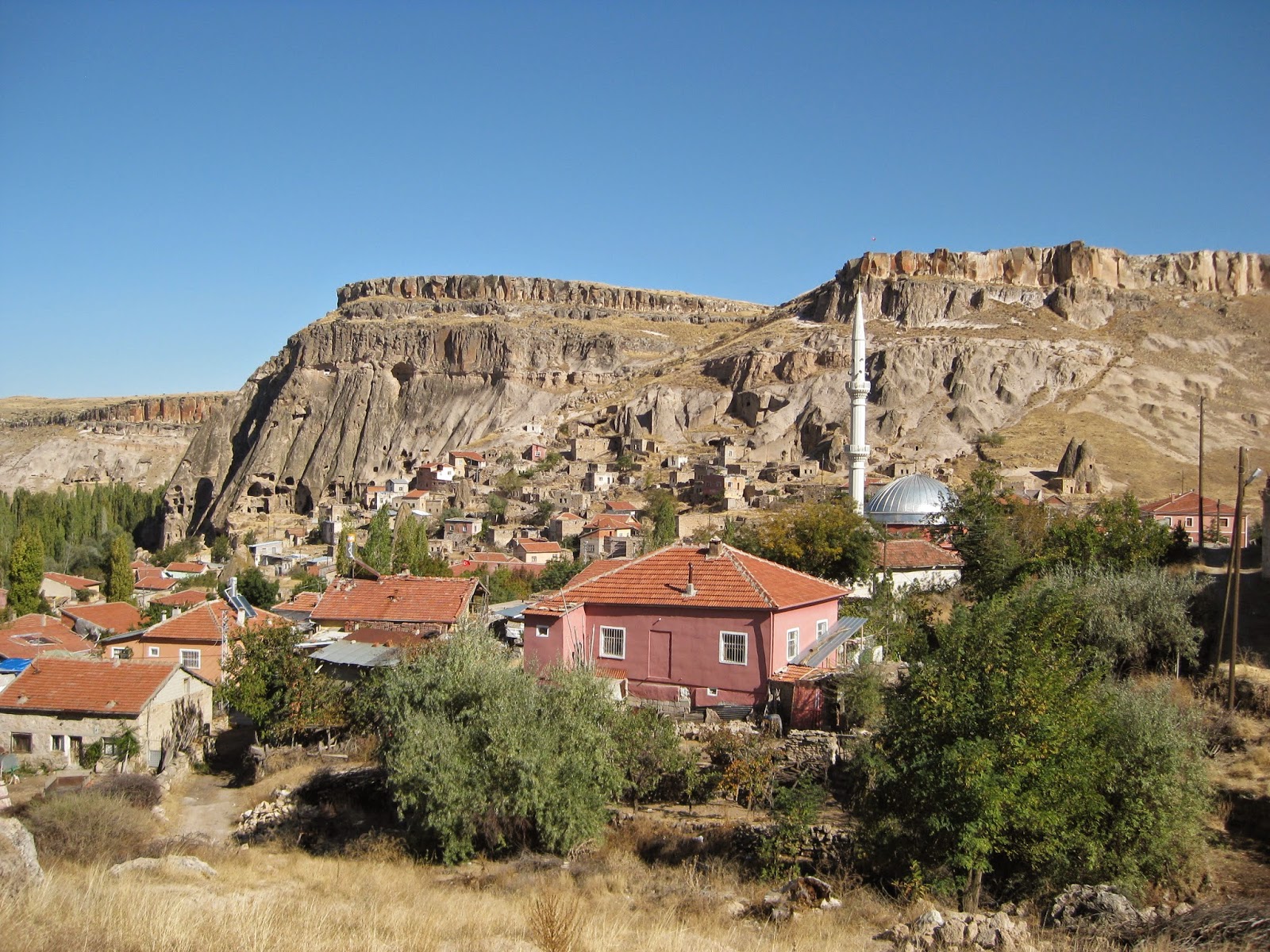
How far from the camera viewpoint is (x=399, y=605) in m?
25.2

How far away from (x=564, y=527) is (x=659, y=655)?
4416 cm

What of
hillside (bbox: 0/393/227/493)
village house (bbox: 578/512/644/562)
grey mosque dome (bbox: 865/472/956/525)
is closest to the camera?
grey mosque dome (bbox: 865/472/956/525)

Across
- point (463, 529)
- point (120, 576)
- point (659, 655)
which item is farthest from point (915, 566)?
point (463, 529)

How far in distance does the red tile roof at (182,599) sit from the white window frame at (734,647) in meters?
28.9

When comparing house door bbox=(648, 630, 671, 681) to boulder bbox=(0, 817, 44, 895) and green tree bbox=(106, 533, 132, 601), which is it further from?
green tree bbox=(106, 533, 132, 601)

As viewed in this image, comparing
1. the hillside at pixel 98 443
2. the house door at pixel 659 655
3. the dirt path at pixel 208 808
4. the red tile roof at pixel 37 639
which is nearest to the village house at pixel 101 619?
the red tile roof at pixel 37 639

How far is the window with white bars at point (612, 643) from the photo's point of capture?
64.8 ft

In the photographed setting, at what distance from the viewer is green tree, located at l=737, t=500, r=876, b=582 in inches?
1105

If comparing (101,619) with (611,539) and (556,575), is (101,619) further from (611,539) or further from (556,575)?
(611,539)

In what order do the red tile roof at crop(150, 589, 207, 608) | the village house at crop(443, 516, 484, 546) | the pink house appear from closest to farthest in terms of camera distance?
the pink house
the red tile roof at crop(150, 589, 207, 608)
the village house at crop(443, 516, 484, 546)

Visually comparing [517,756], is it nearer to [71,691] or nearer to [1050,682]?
[1050,682]

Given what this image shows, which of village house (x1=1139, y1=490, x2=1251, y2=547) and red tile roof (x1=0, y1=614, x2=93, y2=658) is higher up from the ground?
village house (x1=1139, y1=490, x2=1251, y2=547)

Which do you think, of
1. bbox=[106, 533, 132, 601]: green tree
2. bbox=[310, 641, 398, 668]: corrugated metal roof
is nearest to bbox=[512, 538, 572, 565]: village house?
bbox=[106, 533, 132, 601]: green tree

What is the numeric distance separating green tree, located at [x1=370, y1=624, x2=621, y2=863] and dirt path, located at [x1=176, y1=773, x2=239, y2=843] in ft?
15.2
